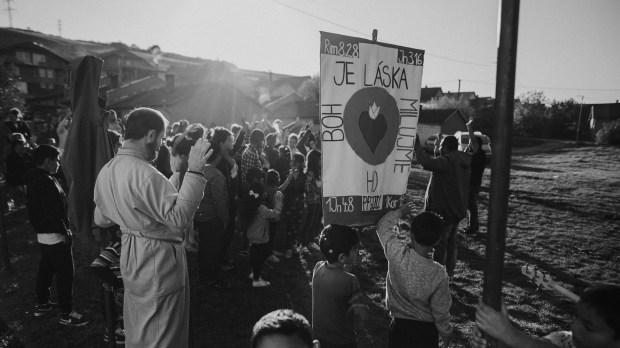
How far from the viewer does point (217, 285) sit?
5.73 meters

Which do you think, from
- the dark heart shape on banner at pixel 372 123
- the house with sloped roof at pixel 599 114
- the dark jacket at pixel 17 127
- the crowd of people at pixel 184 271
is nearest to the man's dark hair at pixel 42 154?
the crowd of people at pixel 184 271

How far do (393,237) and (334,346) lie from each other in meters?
1.00

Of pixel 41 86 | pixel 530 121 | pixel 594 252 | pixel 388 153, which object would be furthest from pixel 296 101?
pixel 388 153

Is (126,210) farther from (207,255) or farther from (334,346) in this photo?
(207,255)

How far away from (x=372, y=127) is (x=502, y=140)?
153 centimetres

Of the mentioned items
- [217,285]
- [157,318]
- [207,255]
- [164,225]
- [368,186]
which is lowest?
[217,285]

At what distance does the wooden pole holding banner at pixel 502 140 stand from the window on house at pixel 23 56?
Answer: 66542 mm

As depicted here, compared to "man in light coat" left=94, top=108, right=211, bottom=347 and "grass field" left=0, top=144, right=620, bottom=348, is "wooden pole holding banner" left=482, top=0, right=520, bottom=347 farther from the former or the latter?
"grass field" left=0, top=144, right=620, bottom=348

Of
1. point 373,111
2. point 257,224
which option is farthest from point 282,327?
point 257,224

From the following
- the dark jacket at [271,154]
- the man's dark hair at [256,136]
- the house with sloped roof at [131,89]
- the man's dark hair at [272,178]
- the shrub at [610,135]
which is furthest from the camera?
the house with sloped roof at [131,89]

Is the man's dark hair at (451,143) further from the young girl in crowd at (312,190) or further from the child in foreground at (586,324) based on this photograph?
the child in foreground at (586,324)

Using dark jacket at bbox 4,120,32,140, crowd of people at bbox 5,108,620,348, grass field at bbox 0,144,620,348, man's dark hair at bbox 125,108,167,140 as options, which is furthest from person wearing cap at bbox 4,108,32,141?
man's dark hair at bbox 125,108,167,140

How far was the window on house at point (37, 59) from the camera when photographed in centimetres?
5182

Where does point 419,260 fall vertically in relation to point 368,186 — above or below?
below
